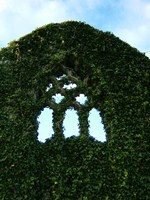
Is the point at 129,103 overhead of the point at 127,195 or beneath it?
overhead

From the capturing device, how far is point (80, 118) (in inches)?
356

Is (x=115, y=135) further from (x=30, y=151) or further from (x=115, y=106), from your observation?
(x=30, y=151)

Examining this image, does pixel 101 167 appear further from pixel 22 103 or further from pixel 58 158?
pixel 22 103

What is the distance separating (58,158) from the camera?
856cm

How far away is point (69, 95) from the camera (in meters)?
9.29

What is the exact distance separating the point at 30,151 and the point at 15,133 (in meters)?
0.47

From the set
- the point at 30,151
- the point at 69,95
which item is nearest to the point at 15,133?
the point at 30,151

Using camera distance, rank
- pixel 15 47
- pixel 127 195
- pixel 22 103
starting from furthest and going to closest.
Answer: pixel 15 47 < pixel 22 103 < pixel 127 195

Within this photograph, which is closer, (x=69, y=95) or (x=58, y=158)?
(x=58, y=158)

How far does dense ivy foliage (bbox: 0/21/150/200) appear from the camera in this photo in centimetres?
838

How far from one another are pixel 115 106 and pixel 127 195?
1.78 metres

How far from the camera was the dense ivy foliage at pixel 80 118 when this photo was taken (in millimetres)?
8383

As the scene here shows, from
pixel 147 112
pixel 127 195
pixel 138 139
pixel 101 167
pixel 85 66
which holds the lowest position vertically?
pixel 127 195

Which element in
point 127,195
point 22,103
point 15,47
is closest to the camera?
point 127,195
